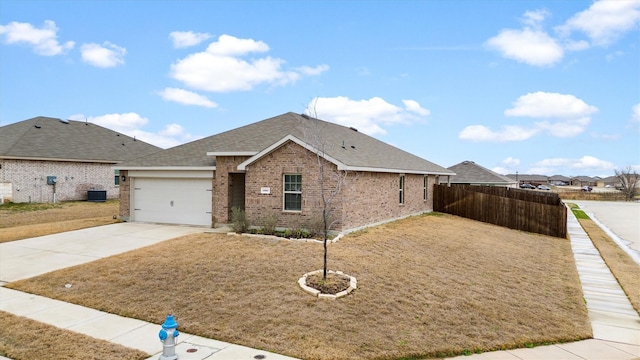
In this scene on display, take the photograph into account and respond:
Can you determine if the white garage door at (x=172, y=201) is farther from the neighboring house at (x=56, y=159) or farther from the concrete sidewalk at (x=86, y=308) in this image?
the neighboring house at (x=56, y=159)

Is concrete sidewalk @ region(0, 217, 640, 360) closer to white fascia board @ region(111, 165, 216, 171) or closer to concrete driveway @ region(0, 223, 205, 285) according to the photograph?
concrete driveway @ region(0, 223, 205, 285)

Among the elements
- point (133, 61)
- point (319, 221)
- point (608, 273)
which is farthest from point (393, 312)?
point (133, 61)

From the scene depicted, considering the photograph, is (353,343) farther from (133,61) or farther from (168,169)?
(133,61)

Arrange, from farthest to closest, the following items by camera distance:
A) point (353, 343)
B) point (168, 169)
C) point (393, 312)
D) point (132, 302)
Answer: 1. point (168, 169)
2. point (132, 302)
3. point (393, 312)
4. point (353, 343)

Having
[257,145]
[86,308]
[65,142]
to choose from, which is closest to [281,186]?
[257,145]

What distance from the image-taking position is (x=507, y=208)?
21547 mm

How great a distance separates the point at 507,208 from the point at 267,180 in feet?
46.2

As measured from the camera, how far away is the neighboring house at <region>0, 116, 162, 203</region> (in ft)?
80.8

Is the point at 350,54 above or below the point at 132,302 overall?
above

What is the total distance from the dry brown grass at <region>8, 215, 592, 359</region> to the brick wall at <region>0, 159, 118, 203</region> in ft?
59.6

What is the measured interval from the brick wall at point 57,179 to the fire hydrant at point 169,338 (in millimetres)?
25274

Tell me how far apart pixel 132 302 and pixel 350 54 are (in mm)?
13864

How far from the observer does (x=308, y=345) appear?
20.6 feet

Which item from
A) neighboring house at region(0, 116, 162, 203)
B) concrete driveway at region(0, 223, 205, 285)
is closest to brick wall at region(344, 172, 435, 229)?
concrete driveway at region(0, 223, 205, 285)
